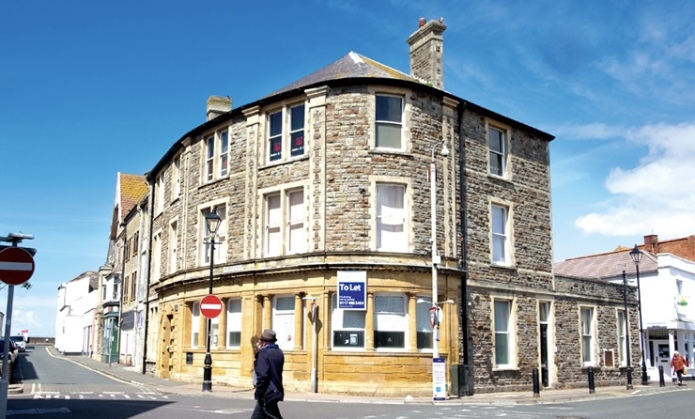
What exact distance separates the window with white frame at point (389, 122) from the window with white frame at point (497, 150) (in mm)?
4954

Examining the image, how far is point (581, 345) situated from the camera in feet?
96.6

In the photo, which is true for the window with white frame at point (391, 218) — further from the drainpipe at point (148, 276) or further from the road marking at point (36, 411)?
the drainpipe at point (148, 276)

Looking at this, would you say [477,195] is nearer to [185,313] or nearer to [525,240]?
[525,240]

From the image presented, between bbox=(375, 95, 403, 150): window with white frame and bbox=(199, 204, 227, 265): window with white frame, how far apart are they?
22.8 ft

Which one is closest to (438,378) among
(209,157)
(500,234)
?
(500,234)

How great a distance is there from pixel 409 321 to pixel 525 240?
7899 mm

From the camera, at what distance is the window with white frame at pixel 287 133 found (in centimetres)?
2445

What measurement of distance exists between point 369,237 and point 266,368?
13.3 metres

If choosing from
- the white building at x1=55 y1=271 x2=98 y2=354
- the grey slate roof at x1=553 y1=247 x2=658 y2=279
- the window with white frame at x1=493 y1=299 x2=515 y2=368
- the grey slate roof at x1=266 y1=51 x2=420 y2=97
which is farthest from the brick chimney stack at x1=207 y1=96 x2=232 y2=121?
the white building at x1=55 y1=271 x2=98 y2=354

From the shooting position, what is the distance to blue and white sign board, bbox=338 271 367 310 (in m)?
21.8

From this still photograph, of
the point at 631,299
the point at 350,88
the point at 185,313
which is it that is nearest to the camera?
the point at 350,88

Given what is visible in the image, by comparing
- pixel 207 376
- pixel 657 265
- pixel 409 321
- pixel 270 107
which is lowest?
pixel 207 376

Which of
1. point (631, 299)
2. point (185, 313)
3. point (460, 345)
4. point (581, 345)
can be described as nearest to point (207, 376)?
point (185, 313)

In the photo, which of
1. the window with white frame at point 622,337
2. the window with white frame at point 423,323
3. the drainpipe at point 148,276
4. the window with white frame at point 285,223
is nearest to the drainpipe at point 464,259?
the window with white frame at point 423,323
